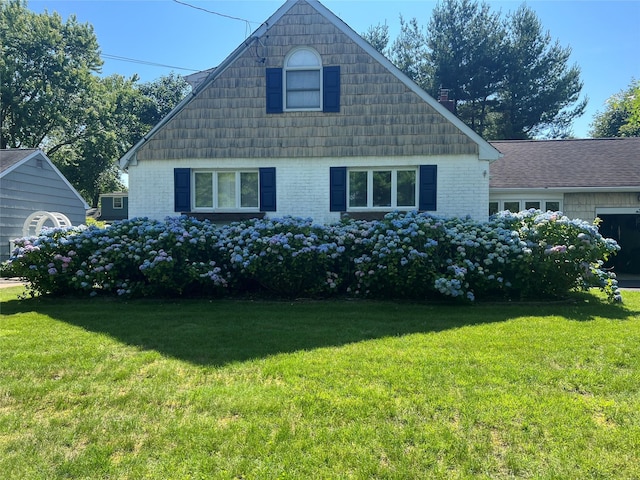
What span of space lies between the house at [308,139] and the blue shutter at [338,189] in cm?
3

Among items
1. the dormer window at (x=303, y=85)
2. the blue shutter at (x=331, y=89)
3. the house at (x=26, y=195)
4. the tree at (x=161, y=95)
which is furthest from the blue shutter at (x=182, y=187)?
the tree at (x=161, y=95)

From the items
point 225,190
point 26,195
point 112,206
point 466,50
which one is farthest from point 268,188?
point 112,206

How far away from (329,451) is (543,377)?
2.24m

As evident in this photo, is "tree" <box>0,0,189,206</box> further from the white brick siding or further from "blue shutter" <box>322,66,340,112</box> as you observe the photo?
"blue shutter" <box>322,66,340,112</box>

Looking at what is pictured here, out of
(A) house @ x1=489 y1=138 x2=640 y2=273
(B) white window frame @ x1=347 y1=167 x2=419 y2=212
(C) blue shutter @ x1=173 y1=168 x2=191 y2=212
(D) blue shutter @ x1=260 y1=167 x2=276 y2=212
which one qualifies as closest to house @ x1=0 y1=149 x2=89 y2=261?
(C) blue shutter @ x1=173 y1=168 x2=191 y2=212

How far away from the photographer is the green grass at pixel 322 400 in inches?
104

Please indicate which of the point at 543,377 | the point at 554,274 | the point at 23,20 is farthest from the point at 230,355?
the point at 23,20

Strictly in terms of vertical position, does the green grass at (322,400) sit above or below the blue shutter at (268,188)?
below

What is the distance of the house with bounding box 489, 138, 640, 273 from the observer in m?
13.2

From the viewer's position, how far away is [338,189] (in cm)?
1115

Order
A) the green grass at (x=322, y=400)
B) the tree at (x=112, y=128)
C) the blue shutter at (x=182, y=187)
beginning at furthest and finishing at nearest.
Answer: the tree at (x=112, y=128) → the blue shutter at (x=182, y=187) → the green grass at (x=322, y=400)

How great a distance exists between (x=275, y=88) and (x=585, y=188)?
9426 millimetres

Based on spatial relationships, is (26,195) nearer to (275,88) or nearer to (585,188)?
(275,88)

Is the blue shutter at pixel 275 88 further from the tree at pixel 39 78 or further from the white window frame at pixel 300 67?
the tree at pixel 39 78
